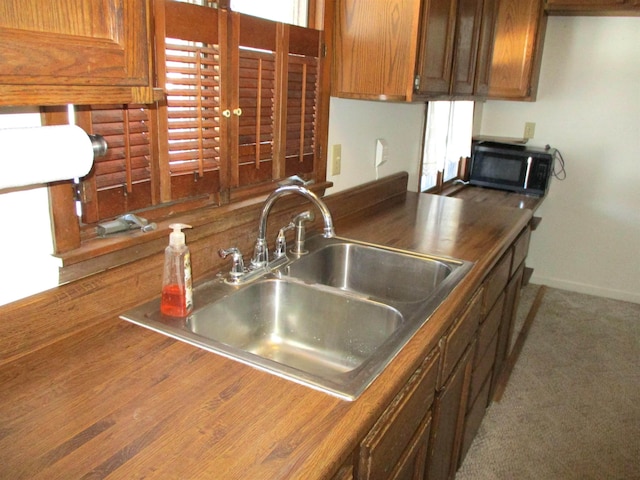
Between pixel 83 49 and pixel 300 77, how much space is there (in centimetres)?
111

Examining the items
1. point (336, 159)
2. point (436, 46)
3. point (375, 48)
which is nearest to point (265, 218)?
point (336, 159)

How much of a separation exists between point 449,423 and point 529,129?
2.89 metres

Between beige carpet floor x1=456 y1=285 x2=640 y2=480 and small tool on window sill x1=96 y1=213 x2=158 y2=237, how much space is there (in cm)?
158

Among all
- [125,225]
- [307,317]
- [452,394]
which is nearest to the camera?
[125,225]

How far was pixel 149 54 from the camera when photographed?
2.47 ft

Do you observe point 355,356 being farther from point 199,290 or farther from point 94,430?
point 94,430

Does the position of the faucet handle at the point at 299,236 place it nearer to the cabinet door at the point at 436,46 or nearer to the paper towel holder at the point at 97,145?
the cabinet door at the point at 436,46

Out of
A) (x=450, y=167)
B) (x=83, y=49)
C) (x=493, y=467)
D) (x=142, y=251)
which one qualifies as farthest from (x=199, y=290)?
(x=450, y=167)

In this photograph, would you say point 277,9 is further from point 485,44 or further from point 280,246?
point 485,44

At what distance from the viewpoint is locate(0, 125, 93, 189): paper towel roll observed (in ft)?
2.34

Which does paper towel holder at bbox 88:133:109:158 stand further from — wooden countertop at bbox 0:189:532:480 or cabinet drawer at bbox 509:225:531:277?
cabinet drawer at bbox 509:225:531:277

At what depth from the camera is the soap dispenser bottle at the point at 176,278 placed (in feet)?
3.79

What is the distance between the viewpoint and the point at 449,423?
163 cm

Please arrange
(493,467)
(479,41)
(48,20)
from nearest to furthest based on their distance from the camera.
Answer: (48,20) < (493,467) < (479,41)
